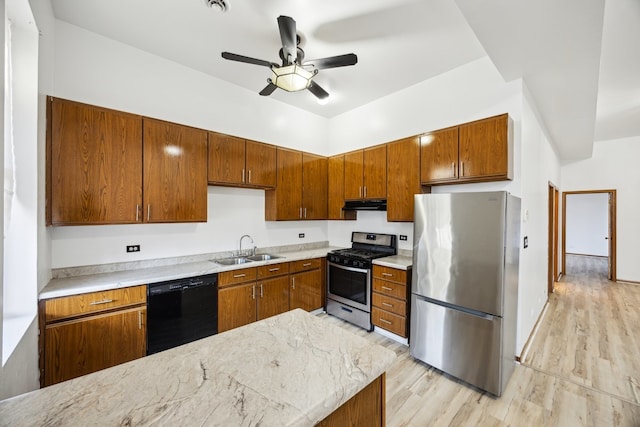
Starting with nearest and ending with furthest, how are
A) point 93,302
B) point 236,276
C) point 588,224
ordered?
point 93,302 → point 236,276 → point 588,224

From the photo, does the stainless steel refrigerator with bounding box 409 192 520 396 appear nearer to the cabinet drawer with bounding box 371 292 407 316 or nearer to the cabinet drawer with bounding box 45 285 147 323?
the cabinet drawer with bounding box 371 292 407 316

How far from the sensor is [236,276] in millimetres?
2811

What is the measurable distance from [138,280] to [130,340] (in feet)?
1.60

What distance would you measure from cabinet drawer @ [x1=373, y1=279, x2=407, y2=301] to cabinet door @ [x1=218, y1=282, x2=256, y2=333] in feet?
4.69

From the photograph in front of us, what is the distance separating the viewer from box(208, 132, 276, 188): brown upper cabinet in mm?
2951

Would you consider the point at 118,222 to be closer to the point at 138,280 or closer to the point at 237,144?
the point at 138,280

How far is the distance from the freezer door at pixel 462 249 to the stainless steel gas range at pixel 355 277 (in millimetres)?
748

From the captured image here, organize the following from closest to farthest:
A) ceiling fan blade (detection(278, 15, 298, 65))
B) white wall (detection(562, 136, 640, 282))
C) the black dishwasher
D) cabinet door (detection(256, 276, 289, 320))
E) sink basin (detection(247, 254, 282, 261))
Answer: ceiling fan blade (detection(278, 15, 298, 65))
the black dishwasher
cabinet door (detection(256, 276, 289, 320))
sink basin (detection(247, 254, 282, 261))
white wall (detection(562, 136, 640, 282))

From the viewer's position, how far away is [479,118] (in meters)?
2.74

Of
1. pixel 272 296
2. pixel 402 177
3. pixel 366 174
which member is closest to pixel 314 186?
pixel 366 174

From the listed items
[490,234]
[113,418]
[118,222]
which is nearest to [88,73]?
[118,222]

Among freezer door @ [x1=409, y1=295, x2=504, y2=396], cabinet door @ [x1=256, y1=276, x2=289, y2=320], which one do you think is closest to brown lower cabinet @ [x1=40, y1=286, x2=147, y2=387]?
cabinet door @ [x1=256, y1=276, x2=289, y2=320]

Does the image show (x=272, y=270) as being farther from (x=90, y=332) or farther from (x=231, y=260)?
(x=90, y=332)

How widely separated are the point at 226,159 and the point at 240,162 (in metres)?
0.18
